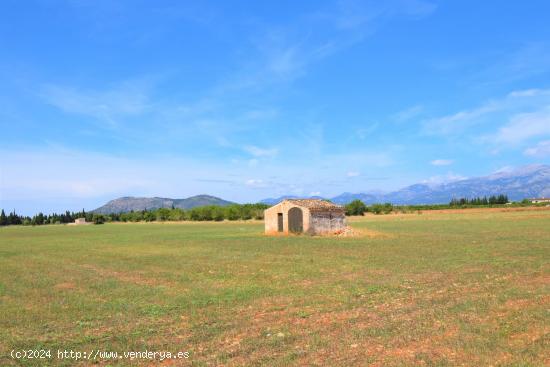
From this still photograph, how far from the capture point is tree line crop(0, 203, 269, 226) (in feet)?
373

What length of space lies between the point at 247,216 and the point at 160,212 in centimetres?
3779

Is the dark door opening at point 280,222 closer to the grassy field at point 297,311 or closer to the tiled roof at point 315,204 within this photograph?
the tiled roof at point 315,204

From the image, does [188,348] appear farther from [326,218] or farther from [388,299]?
[326,218]

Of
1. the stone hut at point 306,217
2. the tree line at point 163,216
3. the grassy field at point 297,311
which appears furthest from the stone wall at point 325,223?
the tree line at point 163,216

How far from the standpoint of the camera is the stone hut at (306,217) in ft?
156

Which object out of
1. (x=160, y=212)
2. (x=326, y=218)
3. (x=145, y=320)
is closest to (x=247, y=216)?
(x=160, y=212)

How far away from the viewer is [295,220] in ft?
159

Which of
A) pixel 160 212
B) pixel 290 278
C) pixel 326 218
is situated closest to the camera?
pixel 290 278

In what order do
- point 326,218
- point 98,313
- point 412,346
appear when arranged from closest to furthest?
1. point 412,346
2. point 98,313
3. point 326,218

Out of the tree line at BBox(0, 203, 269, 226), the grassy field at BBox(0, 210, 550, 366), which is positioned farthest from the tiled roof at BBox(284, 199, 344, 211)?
the tree line at BBox(0, 203, 269, 226)

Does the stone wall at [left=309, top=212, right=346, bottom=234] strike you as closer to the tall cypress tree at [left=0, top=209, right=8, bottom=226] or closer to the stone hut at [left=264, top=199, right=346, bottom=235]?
the stone hut at [left=264, top=199, right=346, bottom=235]

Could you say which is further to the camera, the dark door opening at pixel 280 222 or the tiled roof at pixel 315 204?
the dark door opening at pixel 280 222

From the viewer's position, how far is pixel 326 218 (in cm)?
4781

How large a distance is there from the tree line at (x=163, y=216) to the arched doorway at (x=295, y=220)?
61665 millimetres
